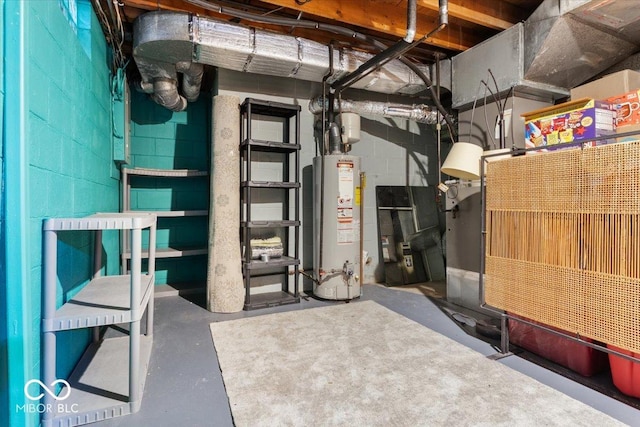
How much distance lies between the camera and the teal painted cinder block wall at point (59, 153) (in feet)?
4.09

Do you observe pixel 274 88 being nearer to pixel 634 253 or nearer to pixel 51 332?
pixel 51 332

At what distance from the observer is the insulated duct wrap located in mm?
2969

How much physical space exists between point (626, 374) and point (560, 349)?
36cm

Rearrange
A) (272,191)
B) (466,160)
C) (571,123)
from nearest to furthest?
(571,123) → (466,160) → (272,191)

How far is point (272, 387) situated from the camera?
177cm

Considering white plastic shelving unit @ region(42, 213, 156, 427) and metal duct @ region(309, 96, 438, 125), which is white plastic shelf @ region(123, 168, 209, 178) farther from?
white plastic shelving unit @ region(42, 213, 156, 427)

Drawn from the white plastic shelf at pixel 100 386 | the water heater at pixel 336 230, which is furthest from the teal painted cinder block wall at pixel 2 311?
the water heater at pixel 336 230

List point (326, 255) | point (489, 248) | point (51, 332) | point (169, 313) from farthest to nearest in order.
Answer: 1. point (326, 255)
2. point (169, 313)
3. point (489, 248)
4. point (51, 332)

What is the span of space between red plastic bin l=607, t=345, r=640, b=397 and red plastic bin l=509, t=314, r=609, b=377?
0.15m

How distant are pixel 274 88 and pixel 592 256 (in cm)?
311

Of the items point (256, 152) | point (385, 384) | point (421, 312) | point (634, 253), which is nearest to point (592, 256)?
point (634, 253)

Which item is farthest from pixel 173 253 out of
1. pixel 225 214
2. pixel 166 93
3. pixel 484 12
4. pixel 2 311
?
pixel 484 12

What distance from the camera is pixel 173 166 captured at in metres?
3.78

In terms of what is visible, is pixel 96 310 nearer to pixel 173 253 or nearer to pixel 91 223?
pixel 91 223
